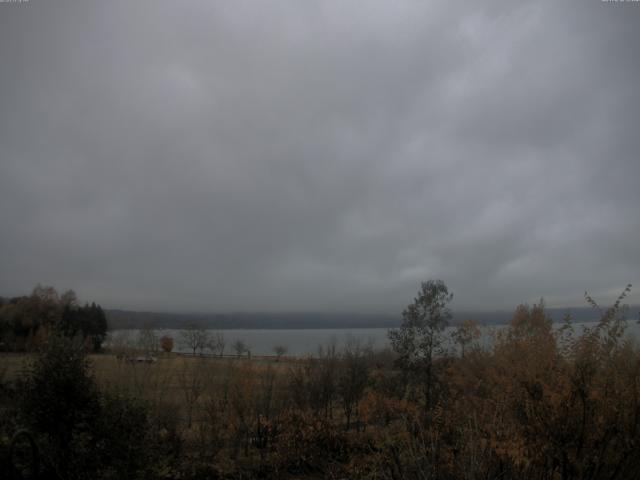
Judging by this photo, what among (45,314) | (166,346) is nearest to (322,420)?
(166,346)

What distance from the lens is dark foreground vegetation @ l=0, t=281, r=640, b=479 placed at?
723cm

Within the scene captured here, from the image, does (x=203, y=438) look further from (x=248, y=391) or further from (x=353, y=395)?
(x=353, y=395)

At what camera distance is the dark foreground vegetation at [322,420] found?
23.7ft

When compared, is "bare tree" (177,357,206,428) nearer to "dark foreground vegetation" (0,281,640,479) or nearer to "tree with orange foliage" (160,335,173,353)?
"dark foreground vegetation" (0,281,640,479)

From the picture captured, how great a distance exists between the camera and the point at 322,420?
1505 centimetres

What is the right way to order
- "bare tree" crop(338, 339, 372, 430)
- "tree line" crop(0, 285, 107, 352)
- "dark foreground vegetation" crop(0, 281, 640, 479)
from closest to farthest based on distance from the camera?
"dark foreground vegetation" crop(0, 281, 640, 479) < "bare tree" crop(338, 339, 372, 430) < "tree line" crop(0, 285, 107, 352)

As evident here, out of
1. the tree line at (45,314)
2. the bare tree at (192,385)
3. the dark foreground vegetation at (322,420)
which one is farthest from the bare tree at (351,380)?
the tree line at (45,314)

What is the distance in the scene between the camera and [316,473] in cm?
1309

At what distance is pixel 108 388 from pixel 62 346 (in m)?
1.57

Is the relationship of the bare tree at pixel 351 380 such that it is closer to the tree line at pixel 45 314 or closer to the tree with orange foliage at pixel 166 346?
the tree with orange foliage at pixel 166 346

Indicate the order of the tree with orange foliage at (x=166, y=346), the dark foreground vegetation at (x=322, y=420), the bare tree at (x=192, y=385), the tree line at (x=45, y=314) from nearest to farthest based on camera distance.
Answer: the dark foreground vegetation at (x=322, y=420) < the bare tree at (x=192, y=385) < the tree with orange foliage at (x=166, y=346) < the tree line at (x=45, y=314)

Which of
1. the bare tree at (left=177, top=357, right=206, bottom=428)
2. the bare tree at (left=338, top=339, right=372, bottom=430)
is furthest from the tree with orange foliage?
the bare tree at (left=338, top=339, right=372, bottom=430)

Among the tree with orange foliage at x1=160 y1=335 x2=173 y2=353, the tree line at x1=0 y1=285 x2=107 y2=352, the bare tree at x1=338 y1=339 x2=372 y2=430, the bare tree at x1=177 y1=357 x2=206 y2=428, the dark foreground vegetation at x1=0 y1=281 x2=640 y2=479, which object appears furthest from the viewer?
the tree line at x1=0 y1=285 x2=107 y2=352

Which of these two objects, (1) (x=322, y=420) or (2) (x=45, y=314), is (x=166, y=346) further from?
(2) (x=45, y=314)
